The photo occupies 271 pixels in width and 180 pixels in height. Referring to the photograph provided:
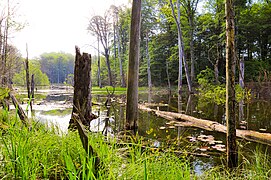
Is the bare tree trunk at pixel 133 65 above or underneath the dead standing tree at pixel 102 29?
underneath

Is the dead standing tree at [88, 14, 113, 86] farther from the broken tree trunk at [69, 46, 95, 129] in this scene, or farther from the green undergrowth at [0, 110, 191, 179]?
the green undergrowth at [0, 110, 191, 179]

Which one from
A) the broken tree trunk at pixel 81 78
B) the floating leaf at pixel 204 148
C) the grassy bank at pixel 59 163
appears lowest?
the floating leaf at pixel 204 148

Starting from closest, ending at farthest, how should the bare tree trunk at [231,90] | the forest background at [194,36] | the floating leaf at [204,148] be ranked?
the bare tree trunk at [231,90] → the floating leaf at [204,148] → the forest background at [194,36]

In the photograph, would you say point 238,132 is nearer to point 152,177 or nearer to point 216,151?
point 216,151

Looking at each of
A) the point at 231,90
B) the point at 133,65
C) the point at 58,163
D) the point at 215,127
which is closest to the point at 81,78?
the point at 133,65

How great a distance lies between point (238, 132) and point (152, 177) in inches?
168

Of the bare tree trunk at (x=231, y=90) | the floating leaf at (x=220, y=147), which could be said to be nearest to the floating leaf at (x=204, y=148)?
the floating leaf at (x=220, y=147)

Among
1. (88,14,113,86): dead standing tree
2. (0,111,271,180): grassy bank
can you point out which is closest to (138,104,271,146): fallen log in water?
(0,111,271,180): grassy bank

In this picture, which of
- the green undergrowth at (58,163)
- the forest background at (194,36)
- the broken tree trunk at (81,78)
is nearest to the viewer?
the green undergrowth at (58,163)

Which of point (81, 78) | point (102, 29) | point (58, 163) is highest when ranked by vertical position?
point (102, 29)

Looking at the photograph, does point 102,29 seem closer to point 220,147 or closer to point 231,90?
point 220,147

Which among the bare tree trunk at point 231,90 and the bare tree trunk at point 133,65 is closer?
the bare tree trunk at point 231,90

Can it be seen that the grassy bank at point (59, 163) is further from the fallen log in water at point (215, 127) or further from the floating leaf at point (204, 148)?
the fallen log in water at point (215, 127)

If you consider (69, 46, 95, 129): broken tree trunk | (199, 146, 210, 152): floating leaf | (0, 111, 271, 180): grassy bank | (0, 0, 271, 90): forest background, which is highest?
(0, 0, 271, 90): forest background
